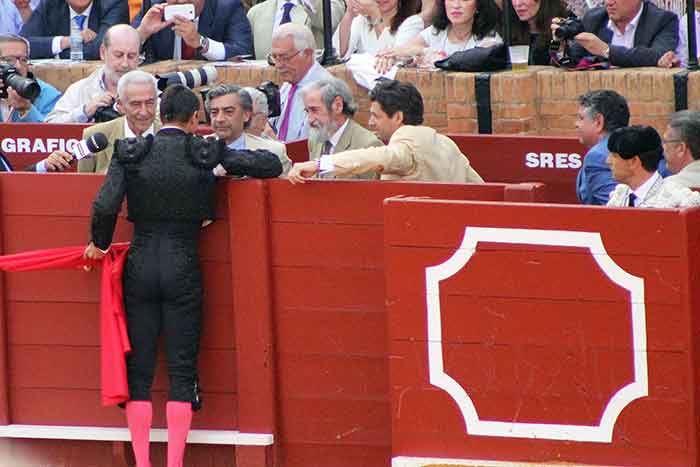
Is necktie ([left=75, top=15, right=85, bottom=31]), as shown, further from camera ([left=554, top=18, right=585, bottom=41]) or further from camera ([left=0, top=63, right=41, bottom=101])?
camera ([left=554, top=18, right=585, bottom=41])

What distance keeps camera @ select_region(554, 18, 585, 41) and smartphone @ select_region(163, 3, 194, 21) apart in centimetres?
235

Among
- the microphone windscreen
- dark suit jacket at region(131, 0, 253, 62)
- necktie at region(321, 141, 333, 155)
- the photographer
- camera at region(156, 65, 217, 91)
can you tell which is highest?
dark suit jacket at region(131, 0, 253, 62)

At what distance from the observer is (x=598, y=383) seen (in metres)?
7.02

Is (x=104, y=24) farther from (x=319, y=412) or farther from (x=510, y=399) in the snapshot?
Result: (x=510, y=399)

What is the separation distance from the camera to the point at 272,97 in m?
9.60

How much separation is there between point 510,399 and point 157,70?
452cm

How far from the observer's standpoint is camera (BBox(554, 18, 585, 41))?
962cm

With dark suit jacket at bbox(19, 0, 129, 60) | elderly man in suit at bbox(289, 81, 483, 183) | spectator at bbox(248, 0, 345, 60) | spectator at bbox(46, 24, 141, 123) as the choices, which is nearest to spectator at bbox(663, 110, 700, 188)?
elderly man in suit at bbox(289, 81, 483, 183)

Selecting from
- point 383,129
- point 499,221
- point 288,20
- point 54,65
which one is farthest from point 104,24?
point 499,221

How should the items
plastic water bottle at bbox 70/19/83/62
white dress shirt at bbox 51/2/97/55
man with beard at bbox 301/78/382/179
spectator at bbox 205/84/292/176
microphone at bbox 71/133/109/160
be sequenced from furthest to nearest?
1. white dress shirt at bbox 51/2/97/55
2. plastic water bottle at bbox 70/19/83/62
3. man with beard at bbox 301/78/382/179
4. spectator at bbox 205/84/292/176
5. microphone at bbox 71/133/109/160

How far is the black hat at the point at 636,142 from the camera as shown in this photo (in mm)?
7328

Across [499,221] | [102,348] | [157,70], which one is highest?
[157,70]

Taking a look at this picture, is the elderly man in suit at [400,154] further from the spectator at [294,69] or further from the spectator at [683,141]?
the spectator at [294,69]

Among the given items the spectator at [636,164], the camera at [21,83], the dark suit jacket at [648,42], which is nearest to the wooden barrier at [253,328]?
the spectator at [636,164]
